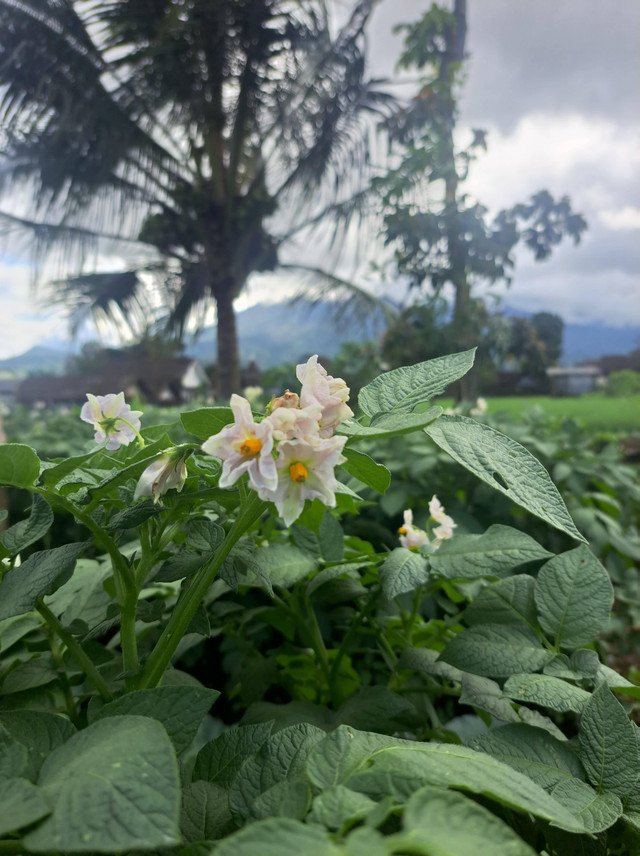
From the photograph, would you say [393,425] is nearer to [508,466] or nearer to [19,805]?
[508,466]

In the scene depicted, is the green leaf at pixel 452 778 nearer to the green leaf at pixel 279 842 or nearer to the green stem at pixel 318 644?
the green leaf at pixel 279 842

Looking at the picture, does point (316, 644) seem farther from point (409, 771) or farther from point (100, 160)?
point (100, 160)

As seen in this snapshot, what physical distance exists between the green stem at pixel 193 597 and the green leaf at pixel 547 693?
185 mm

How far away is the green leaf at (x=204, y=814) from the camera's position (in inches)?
10.0

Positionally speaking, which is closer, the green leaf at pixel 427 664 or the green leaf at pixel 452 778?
the green leaf at pixel 452 778

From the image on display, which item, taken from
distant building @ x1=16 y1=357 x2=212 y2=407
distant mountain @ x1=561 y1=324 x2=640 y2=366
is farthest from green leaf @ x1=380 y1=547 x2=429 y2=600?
distant mountain @ x1=561 y1=324 x2=640 y2=366

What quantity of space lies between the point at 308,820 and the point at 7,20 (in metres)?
2.73

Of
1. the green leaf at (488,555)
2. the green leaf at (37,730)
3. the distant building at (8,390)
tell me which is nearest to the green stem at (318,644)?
the green leaf at (488,555)

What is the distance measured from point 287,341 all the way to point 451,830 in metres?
2.47

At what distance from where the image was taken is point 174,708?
0.25 meters

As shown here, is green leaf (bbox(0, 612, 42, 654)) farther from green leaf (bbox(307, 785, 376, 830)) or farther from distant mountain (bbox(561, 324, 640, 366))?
distant mountain (bbox(561, 324, 640, 366))

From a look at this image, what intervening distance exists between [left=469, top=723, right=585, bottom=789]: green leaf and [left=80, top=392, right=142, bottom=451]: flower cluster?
30 cm

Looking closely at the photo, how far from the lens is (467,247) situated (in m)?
2.00

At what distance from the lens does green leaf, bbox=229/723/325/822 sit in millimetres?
213
